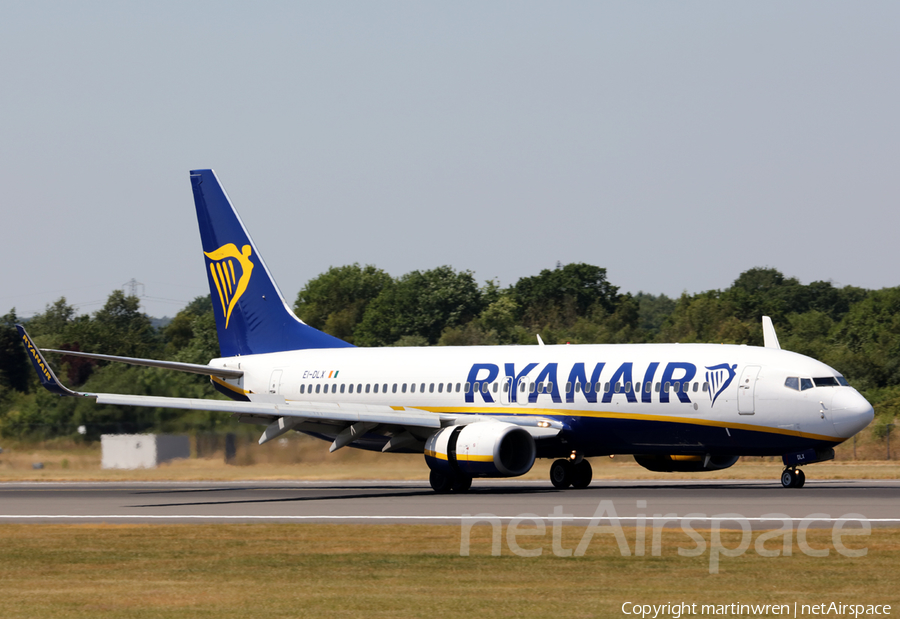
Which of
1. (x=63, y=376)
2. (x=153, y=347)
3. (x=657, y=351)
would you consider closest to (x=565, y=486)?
(x=657, y=351)

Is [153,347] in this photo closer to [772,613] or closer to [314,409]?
[314,409]

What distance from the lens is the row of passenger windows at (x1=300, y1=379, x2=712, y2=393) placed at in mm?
32125

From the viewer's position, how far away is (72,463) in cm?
4538

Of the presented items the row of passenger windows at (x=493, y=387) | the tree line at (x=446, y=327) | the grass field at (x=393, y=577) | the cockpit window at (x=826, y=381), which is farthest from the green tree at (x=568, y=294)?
the grass field at (x=393, y=577)

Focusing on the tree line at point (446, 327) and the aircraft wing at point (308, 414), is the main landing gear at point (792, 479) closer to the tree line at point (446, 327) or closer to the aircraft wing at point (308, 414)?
the aircraft wing at point (308, 414)

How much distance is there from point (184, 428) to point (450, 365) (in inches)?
463

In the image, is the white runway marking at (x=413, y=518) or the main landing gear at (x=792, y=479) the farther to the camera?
the main landing gear at (x=792, y=479)

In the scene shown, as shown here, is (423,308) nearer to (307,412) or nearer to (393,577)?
(307,412)

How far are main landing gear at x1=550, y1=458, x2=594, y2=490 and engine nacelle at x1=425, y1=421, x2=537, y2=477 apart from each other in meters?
1.55

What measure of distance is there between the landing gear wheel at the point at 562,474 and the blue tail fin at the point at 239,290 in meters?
9.97

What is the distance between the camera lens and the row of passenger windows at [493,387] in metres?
32.1

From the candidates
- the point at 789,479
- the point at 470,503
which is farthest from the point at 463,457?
the point at 789,479

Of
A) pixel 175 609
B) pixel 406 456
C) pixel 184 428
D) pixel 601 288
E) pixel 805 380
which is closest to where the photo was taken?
pixel 175 609

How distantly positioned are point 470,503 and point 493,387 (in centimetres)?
693
